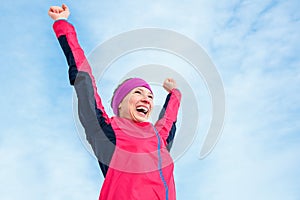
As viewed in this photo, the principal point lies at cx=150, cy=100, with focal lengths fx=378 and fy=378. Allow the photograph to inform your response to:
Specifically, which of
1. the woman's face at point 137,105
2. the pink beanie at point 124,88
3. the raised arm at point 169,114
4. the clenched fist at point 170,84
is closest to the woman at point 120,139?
the woman's face at point 137,105

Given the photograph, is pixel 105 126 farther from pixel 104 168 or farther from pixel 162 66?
pixel 162 66

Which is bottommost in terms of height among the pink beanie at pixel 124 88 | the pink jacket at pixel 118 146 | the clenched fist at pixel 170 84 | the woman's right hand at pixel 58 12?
the pink jacket at pixel 118 146

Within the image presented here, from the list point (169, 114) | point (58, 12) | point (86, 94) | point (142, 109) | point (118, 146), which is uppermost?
point (58, 12)

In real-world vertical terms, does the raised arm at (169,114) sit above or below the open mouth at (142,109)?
above

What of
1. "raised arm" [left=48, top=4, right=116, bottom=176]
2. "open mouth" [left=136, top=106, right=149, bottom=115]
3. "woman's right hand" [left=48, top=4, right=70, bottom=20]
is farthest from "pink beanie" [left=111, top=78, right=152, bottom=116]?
"woman's right hand" [left=48, top=4, right=70, bottom=20]

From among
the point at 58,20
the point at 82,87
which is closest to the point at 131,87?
the point at 82,87

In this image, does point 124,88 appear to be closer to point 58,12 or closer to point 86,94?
point 86,94

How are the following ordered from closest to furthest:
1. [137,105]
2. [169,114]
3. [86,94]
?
[86,94]
[137,105]
[169,114]

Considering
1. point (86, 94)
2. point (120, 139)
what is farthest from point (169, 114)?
point (86, 94)

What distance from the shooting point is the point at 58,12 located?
3.88m

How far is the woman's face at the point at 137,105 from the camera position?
160 inches

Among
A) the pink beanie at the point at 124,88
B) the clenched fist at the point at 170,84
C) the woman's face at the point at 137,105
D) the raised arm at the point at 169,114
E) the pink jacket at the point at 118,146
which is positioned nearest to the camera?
the pink jacket at the point at 118,146

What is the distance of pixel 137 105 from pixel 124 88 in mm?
307

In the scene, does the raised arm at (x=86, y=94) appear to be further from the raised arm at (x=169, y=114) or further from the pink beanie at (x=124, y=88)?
the raised arm at (x=169, y=114)
